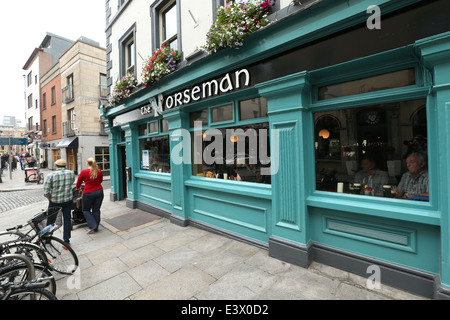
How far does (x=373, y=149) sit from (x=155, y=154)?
20.4ft

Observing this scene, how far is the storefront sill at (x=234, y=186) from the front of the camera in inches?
164

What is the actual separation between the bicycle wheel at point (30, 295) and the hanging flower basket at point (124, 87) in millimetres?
6676

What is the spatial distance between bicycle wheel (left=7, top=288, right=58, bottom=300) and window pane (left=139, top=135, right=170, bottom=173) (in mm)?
4625

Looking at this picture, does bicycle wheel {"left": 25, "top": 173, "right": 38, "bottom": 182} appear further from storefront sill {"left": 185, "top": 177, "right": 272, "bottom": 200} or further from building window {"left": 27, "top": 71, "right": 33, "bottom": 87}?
building window {"left": 27, "top": 71, "right": 33, "bottom": 87}

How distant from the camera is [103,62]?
61.0 feet

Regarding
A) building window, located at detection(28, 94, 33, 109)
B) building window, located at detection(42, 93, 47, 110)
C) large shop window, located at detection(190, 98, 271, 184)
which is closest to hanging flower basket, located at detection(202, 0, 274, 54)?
large shop window, located at detection(190, 98, 271, 184)

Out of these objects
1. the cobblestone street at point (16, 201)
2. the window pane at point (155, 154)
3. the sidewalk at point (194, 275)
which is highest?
the window pane at point (155, 154)

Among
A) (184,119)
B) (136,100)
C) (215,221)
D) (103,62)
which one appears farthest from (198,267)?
(103,62)

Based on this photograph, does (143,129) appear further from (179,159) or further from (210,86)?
(210,86)

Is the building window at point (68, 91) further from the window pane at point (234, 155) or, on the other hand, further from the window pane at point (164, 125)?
the window pane at point (234, 155)

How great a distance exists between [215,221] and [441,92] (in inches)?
175

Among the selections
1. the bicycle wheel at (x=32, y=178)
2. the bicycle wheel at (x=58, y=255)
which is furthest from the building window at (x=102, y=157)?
the bicycle wheel at (x=58, y=255)

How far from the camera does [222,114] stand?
5.05 meters

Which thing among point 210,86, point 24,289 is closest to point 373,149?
point 210,86
